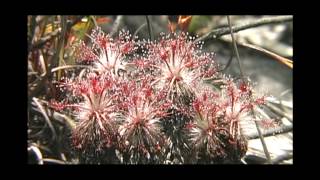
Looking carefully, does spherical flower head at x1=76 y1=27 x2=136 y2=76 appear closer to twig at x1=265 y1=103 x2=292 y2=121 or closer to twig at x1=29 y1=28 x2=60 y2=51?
twig at x1=29 y1=28 x2=60 y2=51

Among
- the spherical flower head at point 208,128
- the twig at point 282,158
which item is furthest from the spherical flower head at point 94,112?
the twig at point 282,158

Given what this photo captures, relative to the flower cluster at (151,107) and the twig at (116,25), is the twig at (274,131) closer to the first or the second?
the flower cluster at (151,107)

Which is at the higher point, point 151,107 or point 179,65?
point 179,65

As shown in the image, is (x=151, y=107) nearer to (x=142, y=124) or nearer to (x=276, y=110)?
(x=142, y=124)

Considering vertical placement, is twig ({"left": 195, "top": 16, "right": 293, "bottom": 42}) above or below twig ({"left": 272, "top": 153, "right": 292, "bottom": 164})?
above

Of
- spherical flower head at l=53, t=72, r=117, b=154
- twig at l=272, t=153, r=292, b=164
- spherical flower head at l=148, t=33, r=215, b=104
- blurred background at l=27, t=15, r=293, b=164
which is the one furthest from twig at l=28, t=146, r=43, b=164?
twig at l=272, t=153, r=292, b=164

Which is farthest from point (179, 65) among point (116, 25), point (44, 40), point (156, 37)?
point (44, 40)

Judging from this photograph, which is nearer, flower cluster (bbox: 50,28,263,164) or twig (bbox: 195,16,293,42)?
flower cluster (bbox: 50,28,263,164)

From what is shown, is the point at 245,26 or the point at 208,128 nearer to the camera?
the point at 208,128
